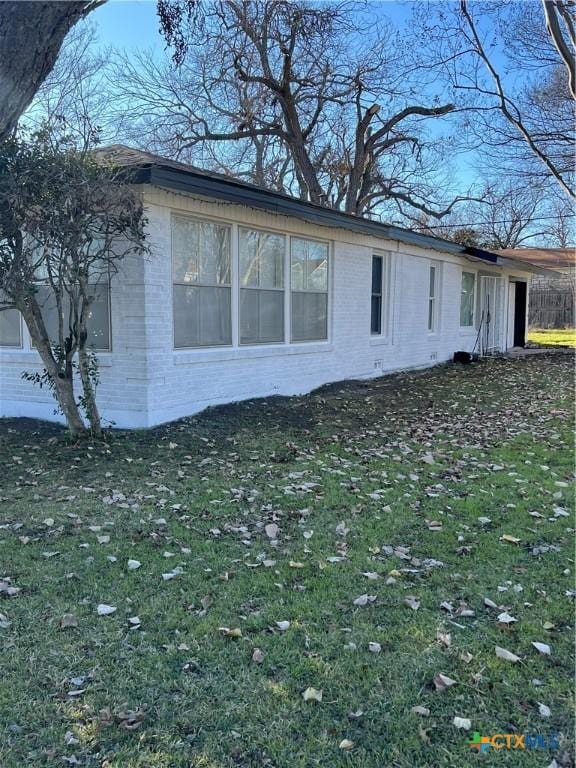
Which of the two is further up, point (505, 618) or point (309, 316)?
point (309, 316)

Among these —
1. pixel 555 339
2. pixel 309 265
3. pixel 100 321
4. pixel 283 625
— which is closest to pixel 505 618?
pixel 283 625

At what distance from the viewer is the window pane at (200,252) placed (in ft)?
24.6

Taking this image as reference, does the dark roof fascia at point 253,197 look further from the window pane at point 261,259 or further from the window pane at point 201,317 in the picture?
the window pane at point 201,317

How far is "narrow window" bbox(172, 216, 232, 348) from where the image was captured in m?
7.55

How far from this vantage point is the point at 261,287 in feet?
29.3

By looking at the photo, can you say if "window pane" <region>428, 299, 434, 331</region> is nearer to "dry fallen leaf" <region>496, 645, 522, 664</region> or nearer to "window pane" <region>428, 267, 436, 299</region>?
"window pane" <region>428, 267, 436, 299</region>

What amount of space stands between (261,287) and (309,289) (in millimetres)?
1390

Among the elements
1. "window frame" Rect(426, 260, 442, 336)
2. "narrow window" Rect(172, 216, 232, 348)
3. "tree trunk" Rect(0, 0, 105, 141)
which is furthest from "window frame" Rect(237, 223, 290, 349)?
"window frame" Rect(426, 260, 442, 336)

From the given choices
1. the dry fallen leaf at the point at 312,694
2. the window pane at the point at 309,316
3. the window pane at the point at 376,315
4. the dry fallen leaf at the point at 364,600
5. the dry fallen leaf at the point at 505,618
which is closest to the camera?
the dry fallen leaf at the point at 312,694

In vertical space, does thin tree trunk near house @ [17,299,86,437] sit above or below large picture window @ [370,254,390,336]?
below

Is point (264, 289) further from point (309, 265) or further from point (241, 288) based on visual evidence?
point (309, 265)

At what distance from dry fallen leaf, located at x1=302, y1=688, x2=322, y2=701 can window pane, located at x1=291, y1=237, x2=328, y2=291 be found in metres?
7.71

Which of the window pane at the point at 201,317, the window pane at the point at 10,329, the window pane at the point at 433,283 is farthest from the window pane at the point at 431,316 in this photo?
the window pane at the point at 10,329

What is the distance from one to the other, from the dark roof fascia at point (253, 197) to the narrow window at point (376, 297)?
2.22 ft
